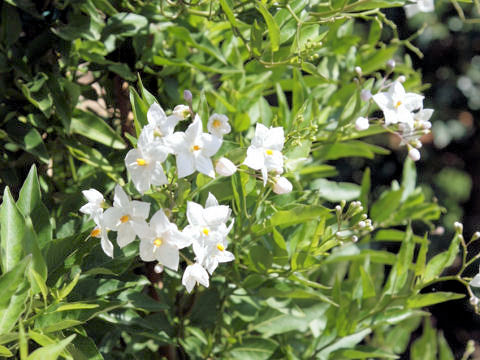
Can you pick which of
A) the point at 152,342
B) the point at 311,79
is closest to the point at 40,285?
the point at 152,342

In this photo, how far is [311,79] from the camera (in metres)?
1.07

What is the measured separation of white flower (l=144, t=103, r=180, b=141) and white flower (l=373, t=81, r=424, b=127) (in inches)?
12.6

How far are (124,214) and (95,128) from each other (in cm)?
32

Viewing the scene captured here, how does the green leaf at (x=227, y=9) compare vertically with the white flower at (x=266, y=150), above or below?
above

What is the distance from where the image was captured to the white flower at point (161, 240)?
2.15ft

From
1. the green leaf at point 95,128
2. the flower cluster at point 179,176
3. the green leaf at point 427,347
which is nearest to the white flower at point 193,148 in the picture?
the flower cluster at point 179,176

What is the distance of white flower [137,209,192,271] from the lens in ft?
2.15

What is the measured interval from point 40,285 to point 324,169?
0.59 m

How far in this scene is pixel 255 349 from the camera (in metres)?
1.01

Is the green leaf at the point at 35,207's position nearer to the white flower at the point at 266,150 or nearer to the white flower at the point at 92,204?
the white flower at the point at 92,204

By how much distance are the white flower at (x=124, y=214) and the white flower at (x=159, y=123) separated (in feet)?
0.26

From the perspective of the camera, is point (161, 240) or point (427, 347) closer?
point (161, 240)

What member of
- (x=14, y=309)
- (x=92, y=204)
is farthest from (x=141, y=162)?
(x=14, y=309)

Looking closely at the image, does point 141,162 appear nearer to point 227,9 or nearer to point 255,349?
point 227,9
